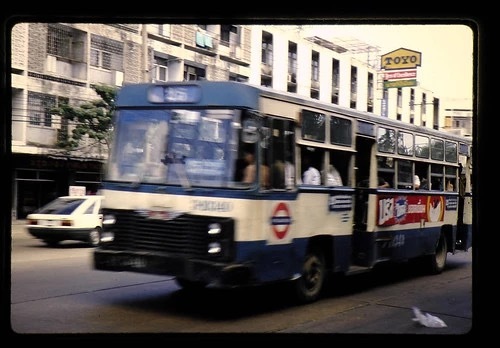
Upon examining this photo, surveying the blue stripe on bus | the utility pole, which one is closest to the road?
the blue stripe on bus

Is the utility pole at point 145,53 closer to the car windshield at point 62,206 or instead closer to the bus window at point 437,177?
the car windshield at point 62,206

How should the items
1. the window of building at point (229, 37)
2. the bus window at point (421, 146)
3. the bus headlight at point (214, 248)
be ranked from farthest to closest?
the bus window at point (421, 146) < the window of building at point (229, 37) < the bus headlight at point (214, 248)

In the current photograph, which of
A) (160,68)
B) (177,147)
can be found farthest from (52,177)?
(177,147)

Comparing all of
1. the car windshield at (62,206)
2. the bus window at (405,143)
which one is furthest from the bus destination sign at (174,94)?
the car windshield at (62,206)

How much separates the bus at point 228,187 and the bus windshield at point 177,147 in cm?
1

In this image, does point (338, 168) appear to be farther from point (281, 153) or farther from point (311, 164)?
point (281, 153)

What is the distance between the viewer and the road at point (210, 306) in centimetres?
688

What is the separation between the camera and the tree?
33.4ft

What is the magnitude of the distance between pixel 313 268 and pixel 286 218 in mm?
1160

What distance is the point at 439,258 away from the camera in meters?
12.1

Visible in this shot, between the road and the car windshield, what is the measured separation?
1809mm

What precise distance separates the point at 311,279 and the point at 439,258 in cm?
471

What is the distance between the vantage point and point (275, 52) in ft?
37.9
